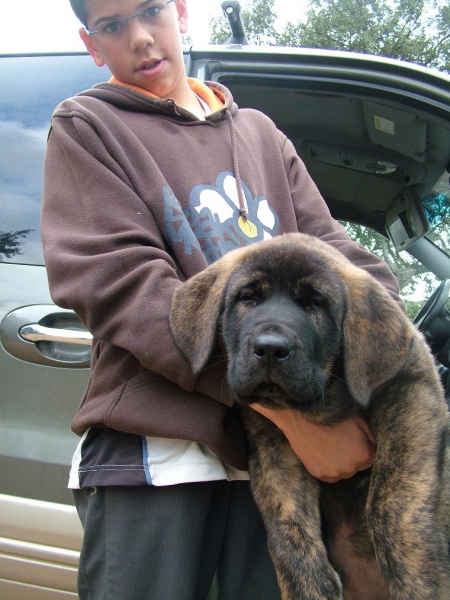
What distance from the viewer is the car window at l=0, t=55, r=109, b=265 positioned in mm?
2730

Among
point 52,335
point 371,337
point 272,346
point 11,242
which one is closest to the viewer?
point 272,346

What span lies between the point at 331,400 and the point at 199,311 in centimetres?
51

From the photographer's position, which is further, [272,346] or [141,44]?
[141,44]

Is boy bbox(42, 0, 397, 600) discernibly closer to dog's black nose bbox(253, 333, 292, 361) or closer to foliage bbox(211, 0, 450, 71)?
dog's black nose bbox(253, 333, 292, 361)

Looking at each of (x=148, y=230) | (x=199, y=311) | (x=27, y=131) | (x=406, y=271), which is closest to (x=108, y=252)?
(x=148, y=230)

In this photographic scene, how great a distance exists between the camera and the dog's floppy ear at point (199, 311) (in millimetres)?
1812

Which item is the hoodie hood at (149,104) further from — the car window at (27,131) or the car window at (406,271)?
the car window at (406,271)

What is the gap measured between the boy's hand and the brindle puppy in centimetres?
4

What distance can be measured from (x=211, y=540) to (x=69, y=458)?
0.74 m

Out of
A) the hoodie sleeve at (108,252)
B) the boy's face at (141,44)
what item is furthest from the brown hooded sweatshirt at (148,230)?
the boy's face at (141,44)

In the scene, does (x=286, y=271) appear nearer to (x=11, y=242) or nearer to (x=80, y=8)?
(x=80, y=8)

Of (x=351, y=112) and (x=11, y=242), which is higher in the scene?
(x=351, y=112)

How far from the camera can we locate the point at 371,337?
187cm

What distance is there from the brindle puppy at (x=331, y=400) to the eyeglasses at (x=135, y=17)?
874mm
